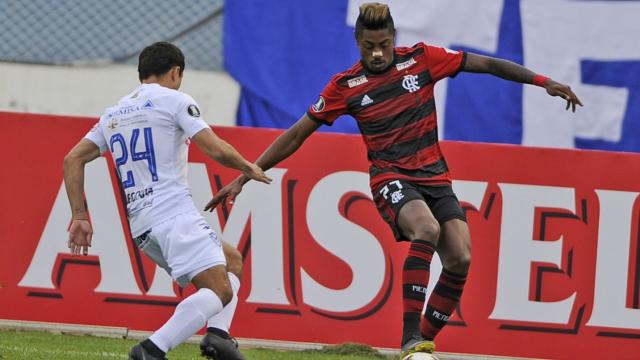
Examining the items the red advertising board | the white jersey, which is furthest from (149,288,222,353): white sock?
the red advertising board

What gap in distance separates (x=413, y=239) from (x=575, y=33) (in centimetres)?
662

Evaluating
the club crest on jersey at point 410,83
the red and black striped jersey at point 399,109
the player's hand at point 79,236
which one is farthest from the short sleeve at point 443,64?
the player's hand at point 79,236

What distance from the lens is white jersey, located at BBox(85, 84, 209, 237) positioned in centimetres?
645

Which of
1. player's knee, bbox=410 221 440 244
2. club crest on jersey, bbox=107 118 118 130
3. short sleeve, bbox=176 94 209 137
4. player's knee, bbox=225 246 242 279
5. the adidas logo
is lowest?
player's knee, bbox=225 246 242 279

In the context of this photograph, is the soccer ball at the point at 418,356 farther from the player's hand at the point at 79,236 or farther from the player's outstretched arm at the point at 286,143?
the player's hand at the point at 79,236

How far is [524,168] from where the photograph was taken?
900cm

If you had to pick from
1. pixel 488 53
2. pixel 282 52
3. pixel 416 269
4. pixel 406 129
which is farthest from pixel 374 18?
pixel 488 53

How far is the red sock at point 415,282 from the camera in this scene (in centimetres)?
664

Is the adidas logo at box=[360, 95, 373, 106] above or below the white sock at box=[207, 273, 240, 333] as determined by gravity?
above

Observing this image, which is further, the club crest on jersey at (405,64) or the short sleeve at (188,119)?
the club crest on jersey at (405,64)

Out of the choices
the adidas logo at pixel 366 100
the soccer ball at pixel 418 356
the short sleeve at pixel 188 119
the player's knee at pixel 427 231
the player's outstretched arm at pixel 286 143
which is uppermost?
the adidas logo at pixel 366 100

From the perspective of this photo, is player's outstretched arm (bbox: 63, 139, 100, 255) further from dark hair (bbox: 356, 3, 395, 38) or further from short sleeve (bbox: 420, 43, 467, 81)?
short sleeve (bbox: 420, 43, 467, 81)

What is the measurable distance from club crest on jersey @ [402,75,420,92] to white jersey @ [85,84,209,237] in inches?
50.9

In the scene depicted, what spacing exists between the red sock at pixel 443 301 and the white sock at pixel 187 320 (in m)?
1.31
